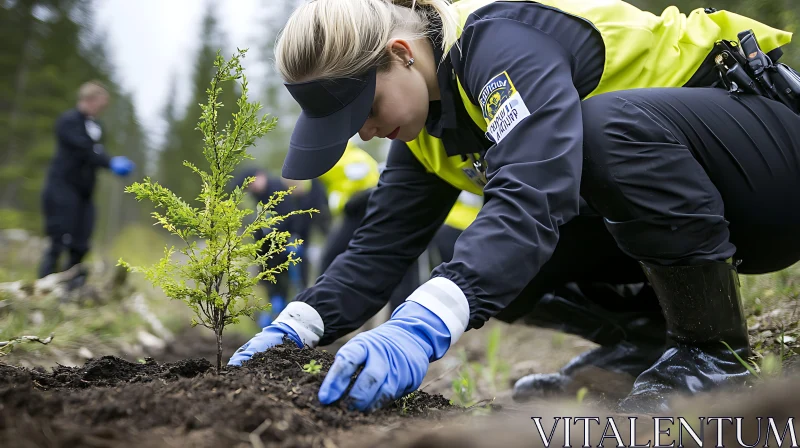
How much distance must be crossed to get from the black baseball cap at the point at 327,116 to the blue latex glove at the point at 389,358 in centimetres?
66

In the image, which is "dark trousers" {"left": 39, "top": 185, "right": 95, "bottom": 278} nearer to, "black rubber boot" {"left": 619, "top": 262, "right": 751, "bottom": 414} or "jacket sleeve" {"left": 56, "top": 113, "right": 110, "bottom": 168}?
"jacket sleeve" {"left": 56, "top": 113, "right": 110, "bottom": 168}

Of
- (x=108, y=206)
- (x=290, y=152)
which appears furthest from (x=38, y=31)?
(x=290, y=152)

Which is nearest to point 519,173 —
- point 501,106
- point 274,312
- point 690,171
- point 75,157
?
point 501,106

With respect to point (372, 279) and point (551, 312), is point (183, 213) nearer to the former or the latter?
point (372, 279)

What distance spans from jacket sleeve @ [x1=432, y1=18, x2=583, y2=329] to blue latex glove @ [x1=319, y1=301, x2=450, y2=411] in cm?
11

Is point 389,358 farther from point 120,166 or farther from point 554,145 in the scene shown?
point 120,166

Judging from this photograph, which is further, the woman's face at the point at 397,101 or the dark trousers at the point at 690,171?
the woman's face at the point at 397,101

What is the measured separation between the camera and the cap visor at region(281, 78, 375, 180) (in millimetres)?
1926

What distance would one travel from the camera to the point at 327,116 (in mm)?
1960

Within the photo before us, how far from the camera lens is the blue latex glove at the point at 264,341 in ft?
6.42

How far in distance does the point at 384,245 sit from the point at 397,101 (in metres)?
0.71

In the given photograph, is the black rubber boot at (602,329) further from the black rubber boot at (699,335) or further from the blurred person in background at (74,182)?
the blurred person in background at (74,182)

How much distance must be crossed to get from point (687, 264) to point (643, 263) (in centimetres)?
16

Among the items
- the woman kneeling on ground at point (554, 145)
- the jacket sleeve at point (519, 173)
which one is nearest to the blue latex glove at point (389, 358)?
Answer: the woman kneeling on ground at point (554, 145)
